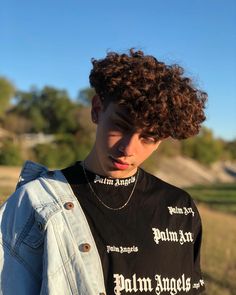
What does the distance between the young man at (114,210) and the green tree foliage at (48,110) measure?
216ft

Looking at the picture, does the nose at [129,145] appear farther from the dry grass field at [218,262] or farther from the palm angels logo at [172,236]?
the dry grass field at [218,262]

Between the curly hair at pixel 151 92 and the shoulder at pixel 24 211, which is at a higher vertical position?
the curly hair at pixel 151 92

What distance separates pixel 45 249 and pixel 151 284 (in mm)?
A: 493

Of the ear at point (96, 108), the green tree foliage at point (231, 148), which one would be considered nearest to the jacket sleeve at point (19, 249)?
the ear at point (96, 108)

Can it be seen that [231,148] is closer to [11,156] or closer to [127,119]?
[11,156]

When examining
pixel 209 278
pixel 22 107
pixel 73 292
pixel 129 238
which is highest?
pixel 22 107

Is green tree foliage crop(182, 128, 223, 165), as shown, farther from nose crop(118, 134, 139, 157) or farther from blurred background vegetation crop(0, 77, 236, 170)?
nose crop(118, 134, 139, 157)

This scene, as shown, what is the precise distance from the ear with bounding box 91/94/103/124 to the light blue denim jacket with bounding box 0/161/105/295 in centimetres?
41

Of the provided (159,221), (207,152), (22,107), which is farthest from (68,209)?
(207,152)

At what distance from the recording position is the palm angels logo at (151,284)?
2074 mm

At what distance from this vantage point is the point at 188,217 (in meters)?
2.47

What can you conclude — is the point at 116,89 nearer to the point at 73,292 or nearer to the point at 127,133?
the point at 127,133

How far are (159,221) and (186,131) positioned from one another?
422 millimetres

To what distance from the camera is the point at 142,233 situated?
222cm
